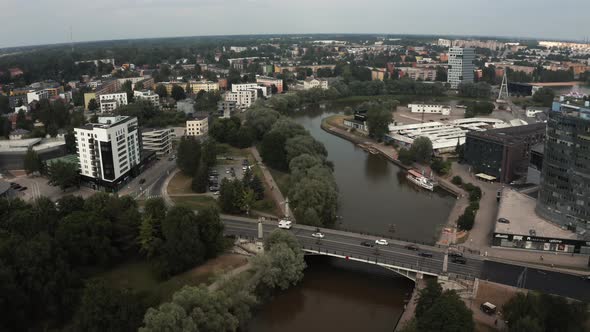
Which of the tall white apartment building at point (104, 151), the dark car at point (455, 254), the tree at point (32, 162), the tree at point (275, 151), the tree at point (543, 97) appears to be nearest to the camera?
the dark car at point (455, 254)

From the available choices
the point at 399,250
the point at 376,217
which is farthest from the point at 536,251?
the point at 376,217

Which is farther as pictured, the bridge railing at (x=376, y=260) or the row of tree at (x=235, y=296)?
the bridge railing at (x=376, y=260)

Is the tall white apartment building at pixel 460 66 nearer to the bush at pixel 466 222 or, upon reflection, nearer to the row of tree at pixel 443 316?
the bush at pixel 466 222

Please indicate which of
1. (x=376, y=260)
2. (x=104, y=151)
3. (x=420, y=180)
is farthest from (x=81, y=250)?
(x=420, y=180)

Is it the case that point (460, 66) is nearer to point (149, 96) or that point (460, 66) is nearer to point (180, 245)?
point (149, 96)

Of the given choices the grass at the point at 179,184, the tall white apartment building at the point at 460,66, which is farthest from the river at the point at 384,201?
the tall white apartment building at the point at 460,66
